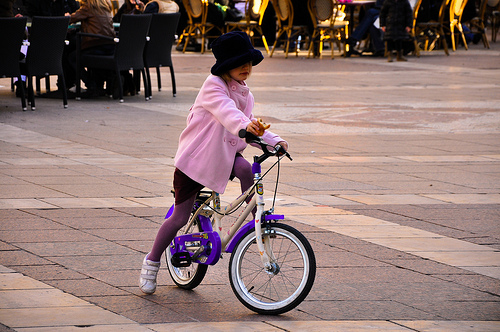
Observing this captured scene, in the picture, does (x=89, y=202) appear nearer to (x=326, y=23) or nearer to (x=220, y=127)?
(x=220, y=127)

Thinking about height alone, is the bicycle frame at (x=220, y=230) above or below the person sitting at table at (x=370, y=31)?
above

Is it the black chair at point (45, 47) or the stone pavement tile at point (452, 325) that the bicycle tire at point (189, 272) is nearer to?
the stone pavement tile at point (452, 325)

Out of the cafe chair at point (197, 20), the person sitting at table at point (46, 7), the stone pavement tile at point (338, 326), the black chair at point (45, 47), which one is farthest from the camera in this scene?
the cafe chair at point (197, 20)

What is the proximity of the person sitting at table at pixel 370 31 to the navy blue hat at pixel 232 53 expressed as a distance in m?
16.5

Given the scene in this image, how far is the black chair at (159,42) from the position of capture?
42.0 ft

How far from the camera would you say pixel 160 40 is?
13.0m

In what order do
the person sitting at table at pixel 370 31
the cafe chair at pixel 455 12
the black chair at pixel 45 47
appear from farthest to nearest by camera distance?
the cafe chair at pixel 455 12 < the person sitting at table at pixel 370 31 < the black chair at pixel 45 47

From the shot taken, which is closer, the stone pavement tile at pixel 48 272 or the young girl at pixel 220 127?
the young girl at pixel 220 127

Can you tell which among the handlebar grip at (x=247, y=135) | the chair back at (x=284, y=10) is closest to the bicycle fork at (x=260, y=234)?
the handlebar grip at (x=247, y=135)

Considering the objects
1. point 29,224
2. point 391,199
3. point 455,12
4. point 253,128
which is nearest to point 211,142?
point 253,128

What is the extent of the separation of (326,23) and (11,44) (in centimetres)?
1061

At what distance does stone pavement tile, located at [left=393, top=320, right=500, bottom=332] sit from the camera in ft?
12.6

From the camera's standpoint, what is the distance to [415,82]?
50.5 feet

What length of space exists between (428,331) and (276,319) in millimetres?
689
